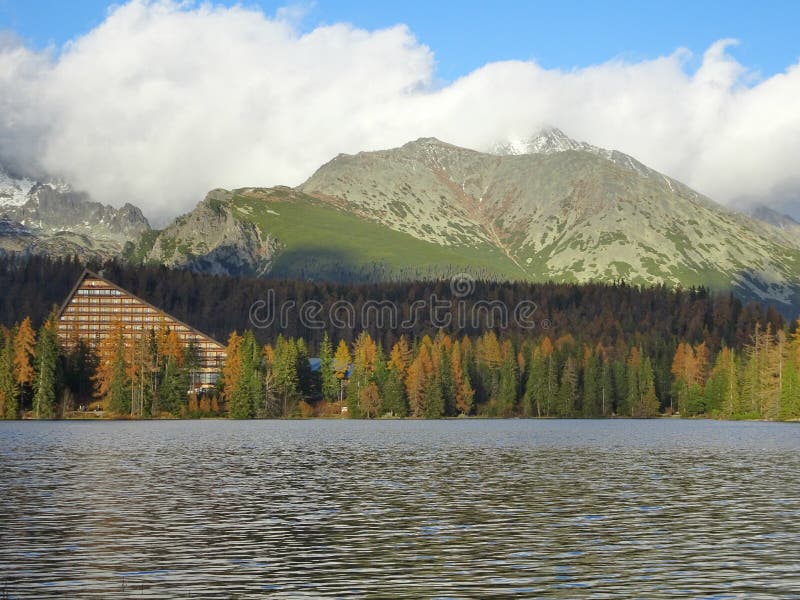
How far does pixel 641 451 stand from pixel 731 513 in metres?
53.3

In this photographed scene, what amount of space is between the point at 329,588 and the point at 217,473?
4463 centimetres

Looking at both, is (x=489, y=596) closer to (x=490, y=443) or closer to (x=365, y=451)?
(x=365, y=451)

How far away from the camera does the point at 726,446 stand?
4518 inches

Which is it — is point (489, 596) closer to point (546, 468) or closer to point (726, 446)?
point (546, 468)

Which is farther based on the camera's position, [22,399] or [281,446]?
[22,399]

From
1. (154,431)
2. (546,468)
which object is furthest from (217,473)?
(154,431)

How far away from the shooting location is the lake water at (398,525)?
36.7 m

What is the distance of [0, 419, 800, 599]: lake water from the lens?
3669cm

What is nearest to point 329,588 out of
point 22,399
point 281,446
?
point 281,446

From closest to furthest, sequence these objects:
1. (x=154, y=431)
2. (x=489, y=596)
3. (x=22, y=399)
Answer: (x=489, y=596)
(x=154, y=431)
(x=22, y=399)

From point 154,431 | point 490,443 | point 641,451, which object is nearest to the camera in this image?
point 641,451

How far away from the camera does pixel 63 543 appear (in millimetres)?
44875

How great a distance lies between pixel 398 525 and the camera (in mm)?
50562

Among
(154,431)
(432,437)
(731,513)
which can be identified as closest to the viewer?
(731,513)
